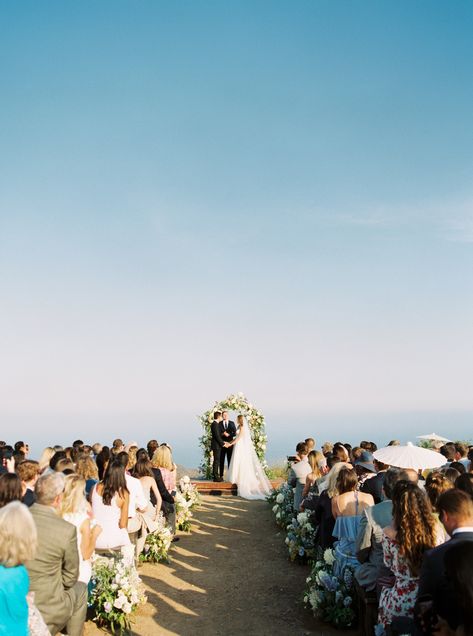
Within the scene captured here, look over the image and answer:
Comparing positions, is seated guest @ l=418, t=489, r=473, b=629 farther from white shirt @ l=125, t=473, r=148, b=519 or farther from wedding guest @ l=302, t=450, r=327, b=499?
wedding guest @ l=302, t=450, r=327, b=499

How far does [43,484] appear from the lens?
5285mm

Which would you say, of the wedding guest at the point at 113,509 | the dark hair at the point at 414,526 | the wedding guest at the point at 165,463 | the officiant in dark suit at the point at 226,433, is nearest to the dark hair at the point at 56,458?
the wedding guest at the point at 113,509

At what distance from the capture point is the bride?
16906mm

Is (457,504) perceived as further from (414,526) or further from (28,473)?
(28,473)

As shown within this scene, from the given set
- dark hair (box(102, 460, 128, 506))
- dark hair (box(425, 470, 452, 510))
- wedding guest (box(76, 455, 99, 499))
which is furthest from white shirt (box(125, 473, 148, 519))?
dark hair (box(425, 470, 452, 510))

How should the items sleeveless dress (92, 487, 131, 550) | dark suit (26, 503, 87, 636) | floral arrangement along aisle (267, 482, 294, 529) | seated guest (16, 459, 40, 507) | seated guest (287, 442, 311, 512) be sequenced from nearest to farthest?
dark suit (26, 503, 87, 636)
seated guest (16, 459, 40, 507)
sleeveless dress (92, 487, 131, 550)
seated guest (287, 442, 311, 512)
floral arrangement along aisle (267, 482, 294, 529)

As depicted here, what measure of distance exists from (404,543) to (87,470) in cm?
535

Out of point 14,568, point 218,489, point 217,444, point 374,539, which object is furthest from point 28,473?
point 217,444

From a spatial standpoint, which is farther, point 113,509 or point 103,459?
point 103,459

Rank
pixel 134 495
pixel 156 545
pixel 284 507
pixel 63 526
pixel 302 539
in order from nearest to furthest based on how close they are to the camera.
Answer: pixel 63 526, pixel 134 495, pixel 302 539, pixel 156 545, pixel 284 507

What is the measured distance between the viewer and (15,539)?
4.19 metres

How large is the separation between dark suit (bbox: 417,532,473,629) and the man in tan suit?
3197mm

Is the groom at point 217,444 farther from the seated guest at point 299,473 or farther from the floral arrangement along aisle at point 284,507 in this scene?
the seated guest at point 299,473

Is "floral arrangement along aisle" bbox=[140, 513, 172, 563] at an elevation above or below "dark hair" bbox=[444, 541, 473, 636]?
below
